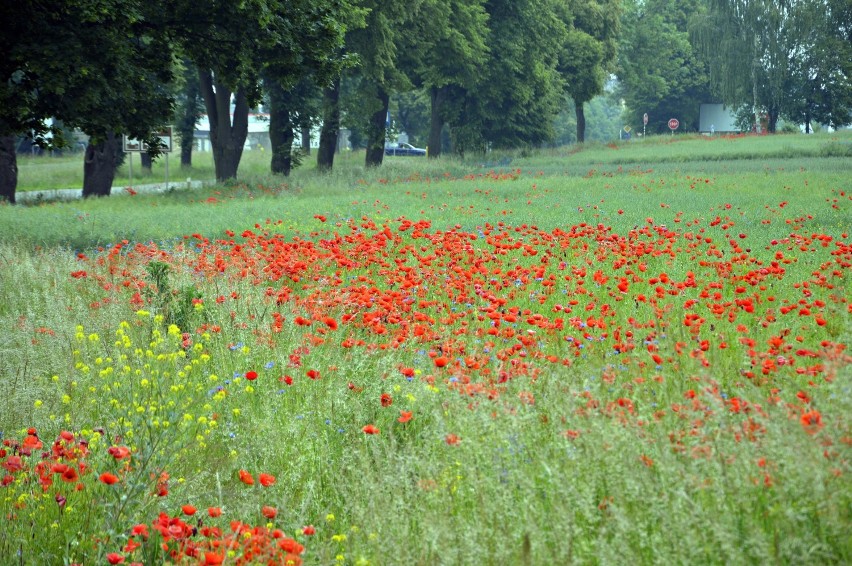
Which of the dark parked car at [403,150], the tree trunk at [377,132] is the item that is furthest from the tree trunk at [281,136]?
the dark parked car at [403,150]

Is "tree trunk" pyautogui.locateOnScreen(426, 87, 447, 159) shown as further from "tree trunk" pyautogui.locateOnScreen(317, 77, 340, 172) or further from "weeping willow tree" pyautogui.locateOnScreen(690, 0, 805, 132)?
"weeping willow tree" pyautogui.locateOnScreen(690, 0, 805, 132)

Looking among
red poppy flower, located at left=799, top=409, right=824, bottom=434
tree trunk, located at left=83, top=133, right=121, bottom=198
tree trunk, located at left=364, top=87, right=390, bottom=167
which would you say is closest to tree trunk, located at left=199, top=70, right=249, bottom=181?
tree trunk, located at left=83, top=133, right=121, bottom=198

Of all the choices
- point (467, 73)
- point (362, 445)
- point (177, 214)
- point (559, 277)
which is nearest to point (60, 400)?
point (362, 445)

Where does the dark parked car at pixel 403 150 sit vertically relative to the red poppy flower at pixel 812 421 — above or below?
above

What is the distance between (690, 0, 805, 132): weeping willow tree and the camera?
2598 inches

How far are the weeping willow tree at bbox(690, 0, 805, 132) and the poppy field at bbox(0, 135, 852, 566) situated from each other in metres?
60.6

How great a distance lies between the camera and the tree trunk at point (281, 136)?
34.2m

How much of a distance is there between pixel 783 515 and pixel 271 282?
7.70m

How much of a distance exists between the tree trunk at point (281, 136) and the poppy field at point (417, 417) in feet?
78.8

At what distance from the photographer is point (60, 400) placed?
5.82 meters

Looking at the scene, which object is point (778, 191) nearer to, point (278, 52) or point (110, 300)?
point (278, 52)

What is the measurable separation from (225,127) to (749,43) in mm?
47382

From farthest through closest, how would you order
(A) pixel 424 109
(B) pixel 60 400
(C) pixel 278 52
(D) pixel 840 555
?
1. (A) pixel 424 109
2. (C) pixel 278 52
3. (B) pixel 60 400
4. (D) pixel 840 555

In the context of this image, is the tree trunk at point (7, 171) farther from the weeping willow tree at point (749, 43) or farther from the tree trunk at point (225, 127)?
the weeping willow tree at point (749, 43)
